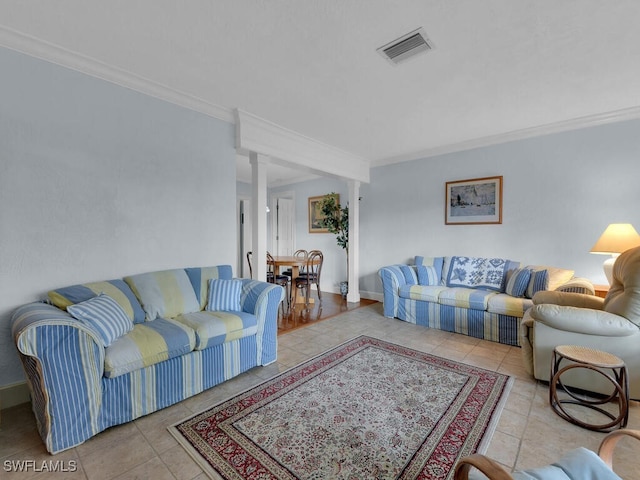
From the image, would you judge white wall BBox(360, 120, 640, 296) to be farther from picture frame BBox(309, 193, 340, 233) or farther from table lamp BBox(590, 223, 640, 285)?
picture frame BBox(309, 193, 340, 233)

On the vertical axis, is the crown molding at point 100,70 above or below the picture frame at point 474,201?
above

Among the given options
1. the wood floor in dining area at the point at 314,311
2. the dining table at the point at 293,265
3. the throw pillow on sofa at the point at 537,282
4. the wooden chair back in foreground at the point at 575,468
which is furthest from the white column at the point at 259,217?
the throw pillow on sofa at the point at 537,282

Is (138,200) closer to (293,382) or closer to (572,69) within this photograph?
(293,382)

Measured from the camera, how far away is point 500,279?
12.6 feet

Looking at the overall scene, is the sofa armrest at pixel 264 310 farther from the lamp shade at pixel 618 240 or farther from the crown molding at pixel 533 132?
the crown molding at pixel 533 132

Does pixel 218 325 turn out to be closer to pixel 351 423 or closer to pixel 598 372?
pixel 351 423

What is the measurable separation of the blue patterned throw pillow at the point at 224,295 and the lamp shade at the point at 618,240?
359cm

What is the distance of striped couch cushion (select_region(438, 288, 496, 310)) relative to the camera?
354cm

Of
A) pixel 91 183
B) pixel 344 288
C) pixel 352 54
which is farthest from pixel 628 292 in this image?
pixel 91 183

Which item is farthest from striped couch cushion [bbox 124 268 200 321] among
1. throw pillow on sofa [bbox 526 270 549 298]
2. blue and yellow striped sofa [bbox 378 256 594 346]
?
throw pillow on sofa [bbox 526 270 549 298]

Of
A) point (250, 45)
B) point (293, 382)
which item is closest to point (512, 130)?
point (250, 45)

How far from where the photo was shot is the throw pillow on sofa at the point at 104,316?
1894 millimetres

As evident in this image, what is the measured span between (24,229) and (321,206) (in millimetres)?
4676

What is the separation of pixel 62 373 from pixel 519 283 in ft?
13.8
